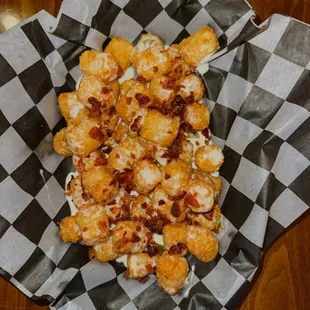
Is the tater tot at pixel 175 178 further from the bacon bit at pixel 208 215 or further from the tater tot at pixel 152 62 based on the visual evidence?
the tater tot at pixel 152 62

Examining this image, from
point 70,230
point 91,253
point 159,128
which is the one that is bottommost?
point 91,253

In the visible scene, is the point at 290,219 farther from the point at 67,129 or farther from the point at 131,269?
the point at 67,129

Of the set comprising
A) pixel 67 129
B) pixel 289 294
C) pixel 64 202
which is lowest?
pixel 289 294

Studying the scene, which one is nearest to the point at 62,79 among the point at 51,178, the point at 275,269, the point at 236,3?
the point at 51,178

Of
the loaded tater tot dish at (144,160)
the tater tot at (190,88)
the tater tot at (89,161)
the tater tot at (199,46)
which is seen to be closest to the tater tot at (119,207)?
the loaded tater tot dish at (144,160)

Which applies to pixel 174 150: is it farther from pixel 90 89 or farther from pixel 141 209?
pixel 90 89

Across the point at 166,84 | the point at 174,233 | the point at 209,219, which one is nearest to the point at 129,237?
the point at 174,233
